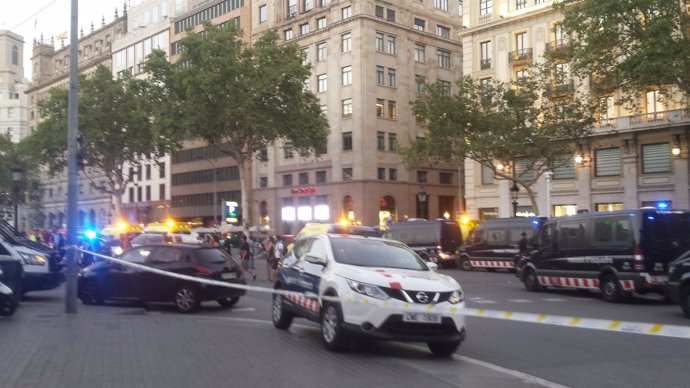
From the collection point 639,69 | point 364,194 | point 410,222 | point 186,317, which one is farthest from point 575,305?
point 364,194

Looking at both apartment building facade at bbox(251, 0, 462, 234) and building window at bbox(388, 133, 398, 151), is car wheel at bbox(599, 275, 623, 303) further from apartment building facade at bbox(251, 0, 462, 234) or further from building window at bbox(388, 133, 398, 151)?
building window at bbox(388, 133, 398, 151)

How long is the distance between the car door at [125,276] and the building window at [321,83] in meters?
47.2

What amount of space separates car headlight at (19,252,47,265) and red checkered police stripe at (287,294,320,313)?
847cm

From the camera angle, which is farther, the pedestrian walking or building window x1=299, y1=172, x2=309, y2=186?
building window x1=299, y1=172, x2=309, y2=186

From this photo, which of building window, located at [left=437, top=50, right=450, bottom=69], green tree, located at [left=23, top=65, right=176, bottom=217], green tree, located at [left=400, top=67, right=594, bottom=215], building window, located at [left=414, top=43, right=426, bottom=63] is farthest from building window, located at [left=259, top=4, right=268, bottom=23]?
green tree, located at [left=400, top=67, right=594, bottom=215]

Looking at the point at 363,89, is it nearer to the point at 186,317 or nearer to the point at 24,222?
the point at 186,317

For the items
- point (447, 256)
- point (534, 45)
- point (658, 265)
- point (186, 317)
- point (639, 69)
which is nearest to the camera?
point (186, 317)

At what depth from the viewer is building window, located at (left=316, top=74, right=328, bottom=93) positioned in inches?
2437

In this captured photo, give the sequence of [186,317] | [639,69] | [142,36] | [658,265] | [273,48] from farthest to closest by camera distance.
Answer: [142,36], [273,48], [639,69], [658,265], [186,317]

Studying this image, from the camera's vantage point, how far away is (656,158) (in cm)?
4072

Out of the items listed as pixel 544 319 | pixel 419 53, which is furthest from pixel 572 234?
pixel 419 53

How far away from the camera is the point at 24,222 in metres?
91.2

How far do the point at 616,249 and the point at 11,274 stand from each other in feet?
45.5

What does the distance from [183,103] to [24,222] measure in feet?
196
